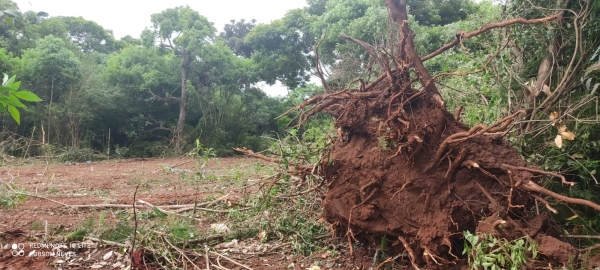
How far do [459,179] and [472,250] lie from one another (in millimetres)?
549

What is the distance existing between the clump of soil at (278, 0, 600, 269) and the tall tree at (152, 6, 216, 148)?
1398cm

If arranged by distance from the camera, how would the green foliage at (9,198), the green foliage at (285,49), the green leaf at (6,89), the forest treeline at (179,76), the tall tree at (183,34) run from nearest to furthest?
the green leaf at (6,89)
the green foliage at (9,198)
the forest treeline at (179,76)
the tall tree at (183,34)
the green foliage at (285,49)

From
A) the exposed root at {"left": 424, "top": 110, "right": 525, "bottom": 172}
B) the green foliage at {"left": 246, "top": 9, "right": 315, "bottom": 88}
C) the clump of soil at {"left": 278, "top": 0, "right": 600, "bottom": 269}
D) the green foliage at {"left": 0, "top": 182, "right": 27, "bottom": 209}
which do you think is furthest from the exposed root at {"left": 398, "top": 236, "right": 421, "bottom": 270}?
the green foliage at {"left": 246, "top": 9, "right": 315, "bottom": 88}

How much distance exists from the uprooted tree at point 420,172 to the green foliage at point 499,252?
64 mm

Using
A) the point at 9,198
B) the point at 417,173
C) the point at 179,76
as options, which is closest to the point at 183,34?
the point at 179,76

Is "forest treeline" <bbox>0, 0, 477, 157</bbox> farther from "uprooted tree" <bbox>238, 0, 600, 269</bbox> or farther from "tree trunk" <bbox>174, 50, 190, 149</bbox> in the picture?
"uprooted tree" <bbox>238, 0, 600, 269</bbox>

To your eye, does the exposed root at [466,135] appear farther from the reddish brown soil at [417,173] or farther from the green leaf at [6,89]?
the green leaf at [6,89]

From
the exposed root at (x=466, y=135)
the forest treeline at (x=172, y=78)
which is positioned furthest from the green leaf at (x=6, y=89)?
the forest treeline at (x=172, y=78)

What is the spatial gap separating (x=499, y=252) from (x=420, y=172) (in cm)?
71

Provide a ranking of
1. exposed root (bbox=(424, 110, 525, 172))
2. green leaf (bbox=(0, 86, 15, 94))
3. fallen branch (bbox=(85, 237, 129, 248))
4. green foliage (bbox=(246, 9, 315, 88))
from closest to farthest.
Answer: green leaf (bbox=(0, 86, 15, 94)) → exposed root (bbox=(424, 110, 525, 172)) → fallen branch (bbox=(85, 237, 129, 248)) → green foliage (bbox=(246, 9, 315, 88))

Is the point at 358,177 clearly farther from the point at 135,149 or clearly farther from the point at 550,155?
the point at 135,149

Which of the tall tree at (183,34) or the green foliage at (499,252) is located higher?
the tall tree at (183,34)

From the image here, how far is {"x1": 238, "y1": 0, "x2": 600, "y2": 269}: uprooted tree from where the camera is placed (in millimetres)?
2396

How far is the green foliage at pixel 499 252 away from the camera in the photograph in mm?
2018
